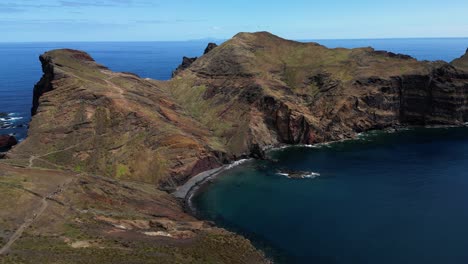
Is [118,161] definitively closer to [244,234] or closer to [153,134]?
[153,134]

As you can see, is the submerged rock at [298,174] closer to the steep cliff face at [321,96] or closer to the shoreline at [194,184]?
the shoreline at [194,184]

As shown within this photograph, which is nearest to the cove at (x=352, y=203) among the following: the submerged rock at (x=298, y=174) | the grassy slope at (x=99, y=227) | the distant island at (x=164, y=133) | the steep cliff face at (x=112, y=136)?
the submerged rock at (x=298, y=174)

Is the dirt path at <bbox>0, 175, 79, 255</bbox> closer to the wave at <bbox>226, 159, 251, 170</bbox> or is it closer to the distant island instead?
the distant island

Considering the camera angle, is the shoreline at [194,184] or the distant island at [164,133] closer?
the distant island at [164,133]

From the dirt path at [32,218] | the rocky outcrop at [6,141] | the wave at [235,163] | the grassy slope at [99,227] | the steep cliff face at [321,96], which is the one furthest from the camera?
the steep cliff face at [321,96]

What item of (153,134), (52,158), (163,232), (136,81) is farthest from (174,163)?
(136,81)

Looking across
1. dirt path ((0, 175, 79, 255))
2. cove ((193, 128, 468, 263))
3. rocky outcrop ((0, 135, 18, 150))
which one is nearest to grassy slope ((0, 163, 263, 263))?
dirt path ((0, 175, 79, 255))

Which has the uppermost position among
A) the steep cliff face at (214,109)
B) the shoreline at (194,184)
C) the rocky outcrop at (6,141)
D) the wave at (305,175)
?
the steep cliff face at (214,109)

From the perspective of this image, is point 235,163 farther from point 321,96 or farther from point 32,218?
point 32,218
